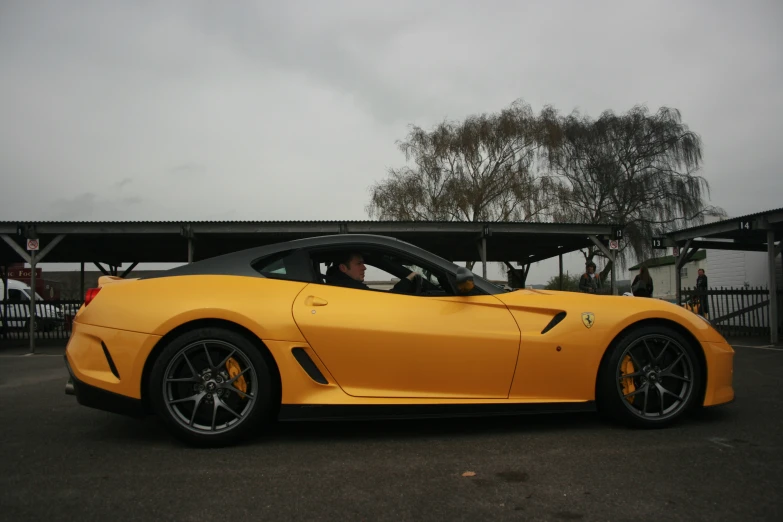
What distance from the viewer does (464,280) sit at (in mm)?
3318

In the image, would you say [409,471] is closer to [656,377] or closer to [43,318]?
[656,377]

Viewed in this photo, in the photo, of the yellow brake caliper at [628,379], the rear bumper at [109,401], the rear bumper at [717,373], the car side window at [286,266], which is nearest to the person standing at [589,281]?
the rear bumper at [717,373]

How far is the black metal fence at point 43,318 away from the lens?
49.8ft

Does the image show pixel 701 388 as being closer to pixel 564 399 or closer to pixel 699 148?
pixel 564 399

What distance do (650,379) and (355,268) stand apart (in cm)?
204

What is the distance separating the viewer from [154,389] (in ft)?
10.4

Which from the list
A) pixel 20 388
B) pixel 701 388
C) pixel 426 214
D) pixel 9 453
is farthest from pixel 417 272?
pixel 426 214

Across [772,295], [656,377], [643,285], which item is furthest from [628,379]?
[772,295]

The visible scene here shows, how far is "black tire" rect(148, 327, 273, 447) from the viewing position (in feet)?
10.4

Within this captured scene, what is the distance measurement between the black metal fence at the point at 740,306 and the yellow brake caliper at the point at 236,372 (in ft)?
44.4

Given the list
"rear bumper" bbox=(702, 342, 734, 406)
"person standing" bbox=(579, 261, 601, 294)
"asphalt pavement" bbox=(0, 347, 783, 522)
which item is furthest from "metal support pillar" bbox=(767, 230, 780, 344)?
"rear bumper" bbox=(702, 342, 734, 406)

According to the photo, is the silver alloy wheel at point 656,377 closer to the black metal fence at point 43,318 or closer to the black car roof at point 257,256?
the black car roof at point 257,256

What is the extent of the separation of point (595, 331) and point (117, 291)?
118 inches

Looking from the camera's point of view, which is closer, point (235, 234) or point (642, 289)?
point (642, 289)
